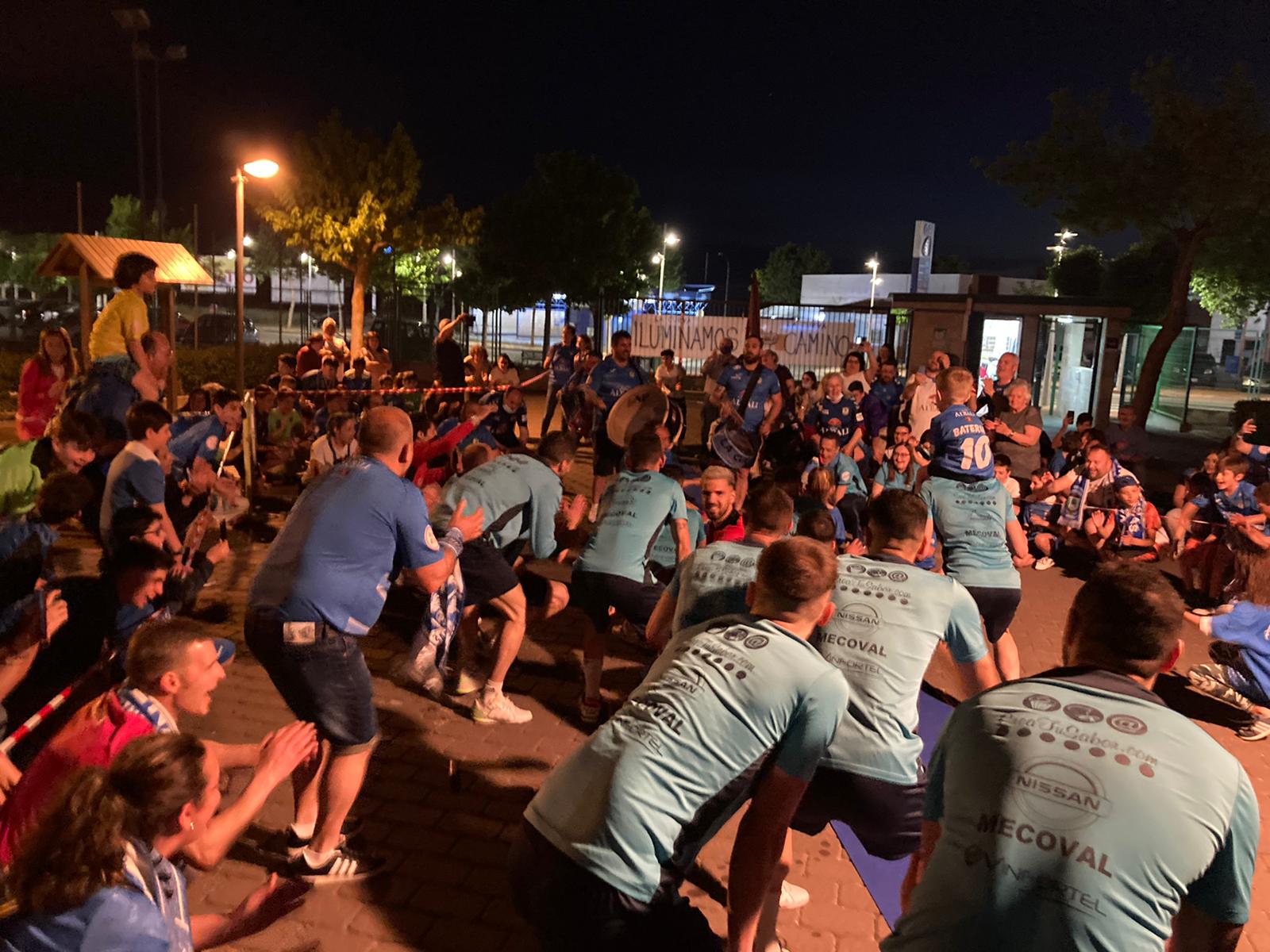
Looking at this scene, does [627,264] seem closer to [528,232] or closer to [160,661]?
[528,232]

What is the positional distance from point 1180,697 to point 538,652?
426 cm

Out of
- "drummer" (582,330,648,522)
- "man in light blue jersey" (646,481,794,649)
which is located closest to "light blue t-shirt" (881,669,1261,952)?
"man in light blue jersey" (646,481,794,649)

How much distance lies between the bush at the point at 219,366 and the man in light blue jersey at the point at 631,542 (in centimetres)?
1537

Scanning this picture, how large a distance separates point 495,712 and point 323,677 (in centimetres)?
197

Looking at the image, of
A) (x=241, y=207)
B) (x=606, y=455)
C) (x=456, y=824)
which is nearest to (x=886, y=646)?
(x=456, y=824)

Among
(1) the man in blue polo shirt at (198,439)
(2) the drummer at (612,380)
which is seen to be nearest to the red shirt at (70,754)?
(1) the man in blue polo shirt at (198,439)

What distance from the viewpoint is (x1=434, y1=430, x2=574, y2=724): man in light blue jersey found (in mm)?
5410

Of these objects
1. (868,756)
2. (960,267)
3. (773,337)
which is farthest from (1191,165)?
(960,267)

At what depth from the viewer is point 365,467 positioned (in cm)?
382

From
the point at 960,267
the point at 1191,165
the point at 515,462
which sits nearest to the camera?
the point at 515,462

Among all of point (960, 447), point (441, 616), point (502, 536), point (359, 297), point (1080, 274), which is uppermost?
point (1080, 274)

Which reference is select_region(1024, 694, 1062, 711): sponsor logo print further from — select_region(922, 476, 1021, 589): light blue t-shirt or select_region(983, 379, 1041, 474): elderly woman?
select_region(983, 379, 1041, 474): elderly woman

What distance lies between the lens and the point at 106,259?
1248 centimetres

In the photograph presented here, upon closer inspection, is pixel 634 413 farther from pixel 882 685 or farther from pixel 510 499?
pixel 882 685
